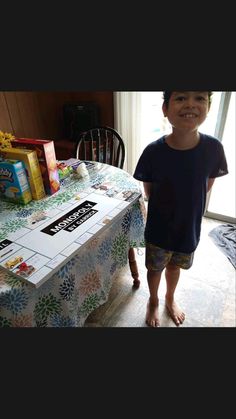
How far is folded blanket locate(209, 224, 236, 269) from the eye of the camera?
1.78 m

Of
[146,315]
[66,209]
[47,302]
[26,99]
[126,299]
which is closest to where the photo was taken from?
[47,302]

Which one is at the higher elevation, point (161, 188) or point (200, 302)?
point (161, 188)

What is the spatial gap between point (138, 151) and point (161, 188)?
4.67ft

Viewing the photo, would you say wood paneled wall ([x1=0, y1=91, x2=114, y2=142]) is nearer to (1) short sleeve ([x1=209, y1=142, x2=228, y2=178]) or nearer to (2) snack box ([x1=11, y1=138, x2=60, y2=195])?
(2) snack box ([x1=11, y1=138, x2=60, y2=195])

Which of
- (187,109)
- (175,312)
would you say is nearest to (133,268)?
(175,312)

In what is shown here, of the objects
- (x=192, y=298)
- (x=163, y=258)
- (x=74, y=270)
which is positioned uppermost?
(x=74, y=270)

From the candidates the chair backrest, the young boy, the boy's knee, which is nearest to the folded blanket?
the boy's knee

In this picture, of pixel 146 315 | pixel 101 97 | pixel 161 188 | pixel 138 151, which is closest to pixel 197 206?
pixel 161 188

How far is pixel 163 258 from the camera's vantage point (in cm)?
112

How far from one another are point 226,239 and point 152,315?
0.93 m

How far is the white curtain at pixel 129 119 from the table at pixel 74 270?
98cm

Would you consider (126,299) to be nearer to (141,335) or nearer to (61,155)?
(141,335)

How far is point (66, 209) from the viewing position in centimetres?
99

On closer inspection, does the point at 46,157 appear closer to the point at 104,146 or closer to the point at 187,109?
the point at 187,109
